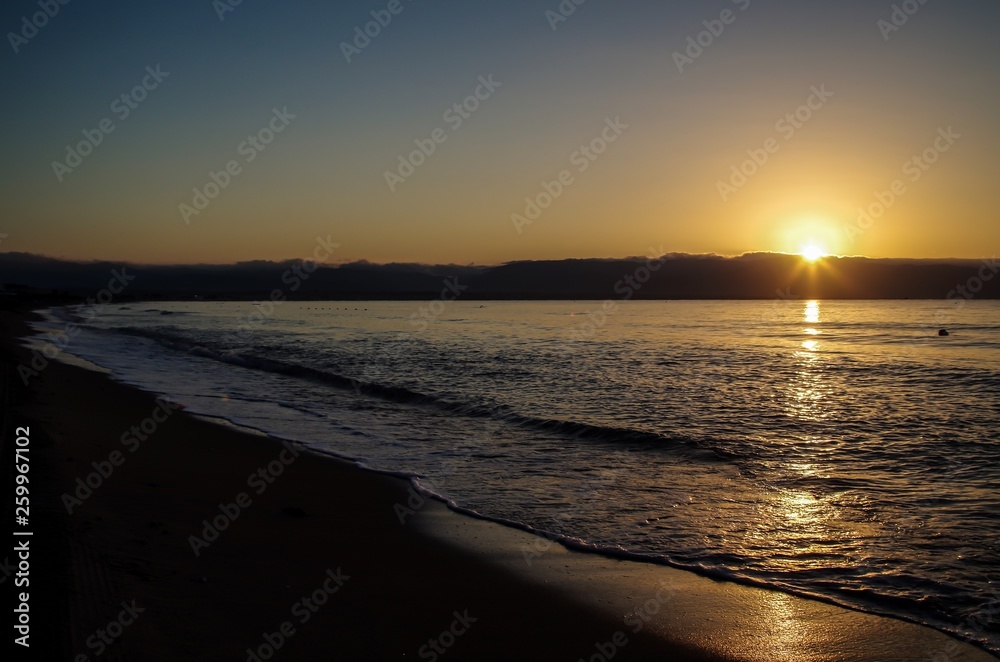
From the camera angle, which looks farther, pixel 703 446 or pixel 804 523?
pixel 703 446

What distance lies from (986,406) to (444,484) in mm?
15873

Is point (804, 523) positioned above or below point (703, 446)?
below

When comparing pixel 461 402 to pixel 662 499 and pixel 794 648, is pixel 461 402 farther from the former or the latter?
pixel 794 648

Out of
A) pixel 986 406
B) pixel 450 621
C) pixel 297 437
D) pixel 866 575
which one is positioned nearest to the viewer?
pixel 450 621

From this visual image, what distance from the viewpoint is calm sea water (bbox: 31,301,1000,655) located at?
749cm

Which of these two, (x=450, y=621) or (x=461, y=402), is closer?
(x=450, y=621)

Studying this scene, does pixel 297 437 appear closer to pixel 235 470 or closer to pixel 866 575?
pixel 235 470

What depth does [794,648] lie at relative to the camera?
5410mm

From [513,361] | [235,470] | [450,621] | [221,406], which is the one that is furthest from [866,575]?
[513,361]

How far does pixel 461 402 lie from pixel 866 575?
1341 centimetres

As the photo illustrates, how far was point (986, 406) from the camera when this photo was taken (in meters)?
17.8

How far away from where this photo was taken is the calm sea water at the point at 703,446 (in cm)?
749

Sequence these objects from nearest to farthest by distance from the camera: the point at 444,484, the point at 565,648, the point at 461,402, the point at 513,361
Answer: the point at 565,648
the point at 444,484
the point at 461,402
the point at 513,361

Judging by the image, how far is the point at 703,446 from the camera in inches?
526
